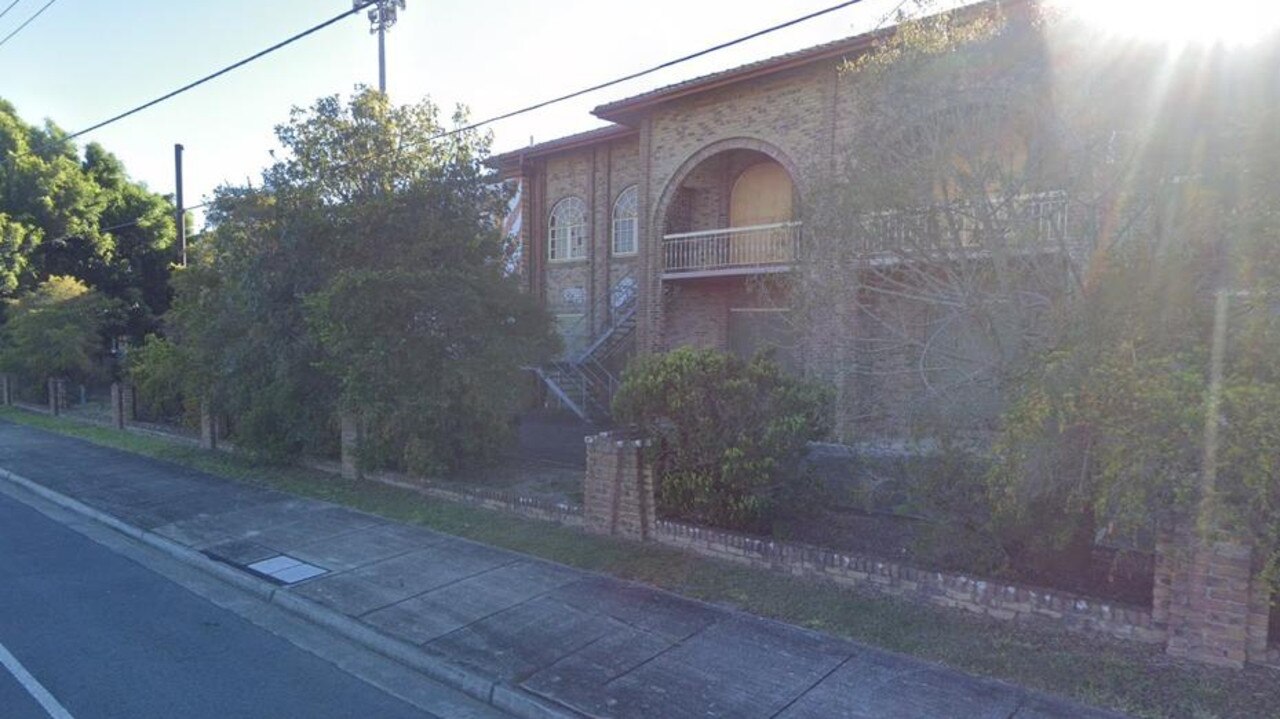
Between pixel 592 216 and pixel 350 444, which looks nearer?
pixel 350 444

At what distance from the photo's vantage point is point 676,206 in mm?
18531

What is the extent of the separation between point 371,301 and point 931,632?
770cm

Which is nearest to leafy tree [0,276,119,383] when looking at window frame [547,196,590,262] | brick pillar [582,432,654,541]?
window frame [547,196,590,262]

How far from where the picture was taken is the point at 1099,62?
6156 mm

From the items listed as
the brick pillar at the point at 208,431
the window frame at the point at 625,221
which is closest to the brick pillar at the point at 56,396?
the brick pillar at the point at 208,431

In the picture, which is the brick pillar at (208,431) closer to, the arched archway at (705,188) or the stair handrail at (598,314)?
the stair handrail at (598,314)

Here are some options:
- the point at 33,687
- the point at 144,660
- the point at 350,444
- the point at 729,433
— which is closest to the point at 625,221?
the point at 350,444

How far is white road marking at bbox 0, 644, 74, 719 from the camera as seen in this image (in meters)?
4.75

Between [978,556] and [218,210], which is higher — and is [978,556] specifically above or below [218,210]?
below

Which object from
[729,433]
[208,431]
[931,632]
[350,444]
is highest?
[729,433]

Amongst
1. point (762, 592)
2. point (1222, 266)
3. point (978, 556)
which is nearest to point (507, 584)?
point (762, 592)

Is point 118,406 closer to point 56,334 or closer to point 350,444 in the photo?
point 56,334

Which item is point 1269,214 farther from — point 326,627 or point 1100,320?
point 326,627

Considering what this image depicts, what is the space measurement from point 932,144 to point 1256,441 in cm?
330
